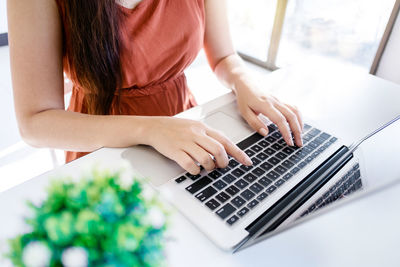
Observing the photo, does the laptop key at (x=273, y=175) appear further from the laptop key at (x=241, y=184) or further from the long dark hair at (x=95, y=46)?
the long dark hair at (x=95, y=46)

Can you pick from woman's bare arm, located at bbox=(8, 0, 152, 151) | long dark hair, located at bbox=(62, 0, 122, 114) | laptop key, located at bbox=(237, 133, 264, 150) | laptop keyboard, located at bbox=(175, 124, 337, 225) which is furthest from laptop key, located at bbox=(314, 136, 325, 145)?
long dark hair, located at bbox=(62, 0, 122, 114)

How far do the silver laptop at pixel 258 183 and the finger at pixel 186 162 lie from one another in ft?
0.04

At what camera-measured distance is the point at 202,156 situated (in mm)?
437

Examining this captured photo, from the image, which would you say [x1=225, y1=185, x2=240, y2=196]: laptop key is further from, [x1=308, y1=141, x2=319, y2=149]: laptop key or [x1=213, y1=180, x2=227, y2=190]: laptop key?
[x1=308, y1=141, x2=319, y2=149]: laptop key

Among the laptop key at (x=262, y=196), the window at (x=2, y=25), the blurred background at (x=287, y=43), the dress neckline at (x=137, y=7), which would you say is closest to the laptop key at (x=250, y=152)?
the laptop key at (x=262, y=196)

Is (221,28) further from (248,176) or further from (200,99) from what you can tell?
(200,99)

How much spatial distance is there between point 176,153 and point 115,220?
233 mm

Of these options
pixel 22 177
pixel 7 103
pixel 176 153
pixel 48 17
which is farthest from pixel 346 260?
pixel 7 103

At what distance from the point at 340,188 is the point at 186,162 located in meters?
0.24

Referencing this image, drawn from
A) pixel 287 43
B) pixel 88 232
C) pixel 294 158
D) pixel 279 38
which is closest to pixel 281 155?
→ pixel 294 158

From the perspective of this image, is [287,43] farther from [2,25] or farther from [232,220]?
[2,25]

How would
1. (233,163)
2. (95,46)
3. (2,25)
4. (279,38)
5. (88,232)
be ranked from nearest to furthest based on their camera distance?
(88,232), (233,163), (95,46), (279,38), (2,25)

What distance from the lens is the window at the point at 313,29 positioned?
2.14m

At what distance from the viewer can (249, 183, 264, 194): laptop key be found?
1.36 ft
